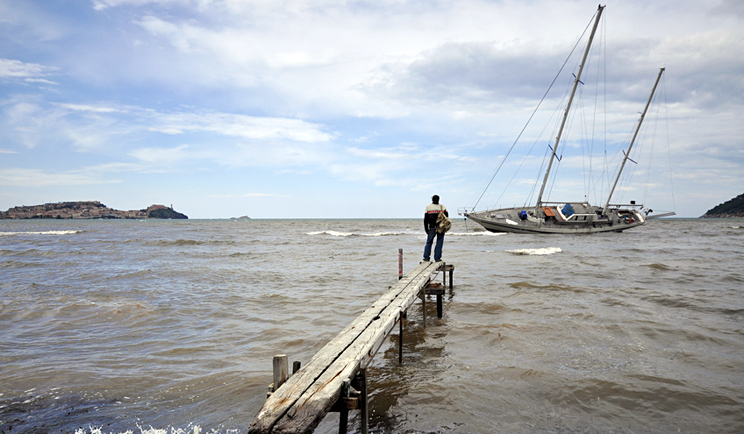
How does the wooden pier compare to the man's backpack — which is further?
the man's backpack

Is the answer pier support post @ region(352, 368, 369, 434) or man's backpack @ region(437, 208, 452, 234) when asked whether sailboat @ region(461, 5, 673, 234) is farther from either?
pier support post @ region(352, 368, 369, 434)

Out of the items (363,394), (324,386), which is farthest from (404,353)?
(324,386)

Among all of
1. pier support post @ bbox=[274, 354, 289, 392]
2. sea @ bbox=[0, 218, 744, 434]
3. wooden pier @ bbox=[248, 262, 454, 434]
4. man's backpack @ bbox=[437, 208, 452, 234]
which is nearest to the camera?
wooden pier @ bbox=[248, 262, 454, 434]

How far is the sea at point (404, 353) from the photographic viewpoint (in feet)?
16.7

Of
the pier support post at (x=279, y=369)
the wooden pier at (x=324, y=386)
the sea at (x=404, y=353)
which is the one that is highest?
the pier support post at (x=279, y=369)

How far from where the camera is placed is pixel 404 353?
7.56 metres

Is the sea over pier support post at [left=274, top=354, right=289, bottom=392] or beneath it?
beneath

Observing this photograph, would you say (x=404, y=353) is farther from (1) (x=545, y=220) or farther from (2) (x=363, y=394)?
(1) (x=545, y=220)

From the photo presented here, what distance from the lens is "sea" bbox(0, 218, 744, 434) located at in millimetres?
5102

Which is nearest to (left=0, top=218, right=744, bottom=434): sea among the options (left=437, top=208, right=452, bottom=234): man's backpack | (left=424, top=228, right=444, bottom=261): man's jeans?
(left=424, top=228, right=444, bottom=261): man's jeans

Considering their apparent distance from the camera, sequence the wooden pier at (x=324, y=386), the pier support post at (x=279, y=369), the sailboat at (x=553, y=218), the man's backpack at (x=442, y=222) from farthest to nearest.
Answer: the sailboat at (x=553, y=218), the man's backpack at (x=442, y=222), the pier support post at (x=279, y=369), the wooden pier at (x=324, y=386)

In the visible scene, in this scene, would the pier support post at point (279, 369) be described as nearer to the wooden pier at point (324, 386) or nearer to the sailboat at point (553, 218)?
the wooden pier at point (324, 386)

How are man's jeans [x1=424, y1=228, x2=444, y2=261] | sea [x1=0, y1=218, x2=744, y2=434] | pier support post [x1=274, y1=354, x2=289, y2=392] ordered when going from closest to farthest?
pier support post [x1=274, y1=354, x2=289, y2=392] → sea [x1=0, y1=218, x2=744, y2=434] → man's jeans [x1=424, y1=228, x2=444, y2=261]

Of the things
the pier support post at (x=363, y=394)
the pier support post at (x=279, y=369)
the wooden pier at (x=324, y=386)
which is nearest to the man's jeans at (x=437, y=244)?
the wooden pier at (x=324, y=386)
